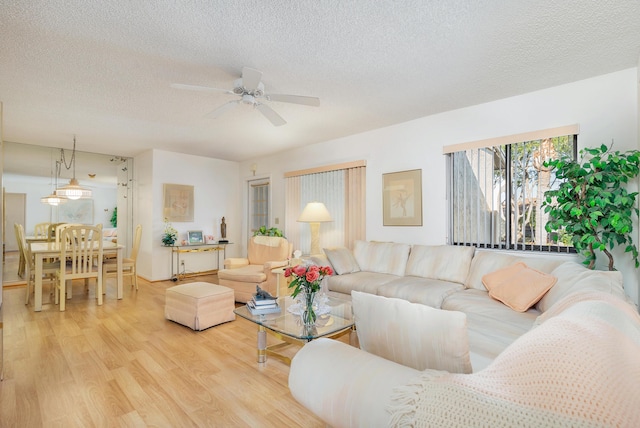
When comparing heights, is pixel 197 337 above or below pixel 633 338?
below

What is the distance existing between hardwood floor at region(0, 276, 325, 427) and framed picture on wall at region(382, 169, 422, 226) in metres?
2.29

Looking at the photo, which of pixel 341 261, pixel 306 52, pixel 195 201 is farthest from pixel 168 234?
pixel 306 52

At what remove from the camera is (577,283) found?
183 cm

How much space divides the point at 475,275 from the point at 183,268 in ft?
17.1

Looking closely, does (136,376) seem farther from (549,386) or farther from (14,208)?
(14,208)

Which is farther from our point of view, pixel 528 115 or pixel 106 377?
pixel 528 115

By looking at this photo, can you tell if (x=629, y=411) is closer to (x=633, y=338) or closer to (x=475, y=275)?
(x=633, y=338)

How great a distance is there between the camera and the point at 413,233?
4.09 metres

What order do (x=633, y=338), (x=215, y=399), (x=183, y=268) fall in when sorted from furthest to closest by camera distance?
(x=183, y=268) < (x=215, y=399) < (x=633, y=338)

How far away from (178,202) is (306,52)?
4.62 m

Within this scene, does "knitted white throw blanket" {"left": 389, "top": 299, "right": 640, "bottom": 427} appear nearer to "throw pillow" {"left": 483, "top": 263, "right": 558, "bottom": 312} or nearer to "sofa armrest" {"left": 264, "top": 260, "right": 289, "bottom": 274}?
"throw pillow" {"left": 483, "top": 263, "right": 558, "bottom": 312}

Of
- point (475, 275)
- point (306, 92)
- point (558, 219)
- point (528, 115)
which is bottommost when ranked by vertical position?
point (475, 275)

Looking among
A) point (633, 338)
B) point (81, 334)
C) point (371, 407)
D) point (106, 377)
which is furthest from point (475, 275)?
point (81, 334)

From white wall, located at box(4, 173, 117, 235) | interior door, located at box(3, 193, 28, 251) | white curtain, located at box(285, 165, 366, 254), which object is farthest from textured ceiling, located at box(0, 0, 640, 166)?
interior door, located at box(3, 193, 28, 251)
